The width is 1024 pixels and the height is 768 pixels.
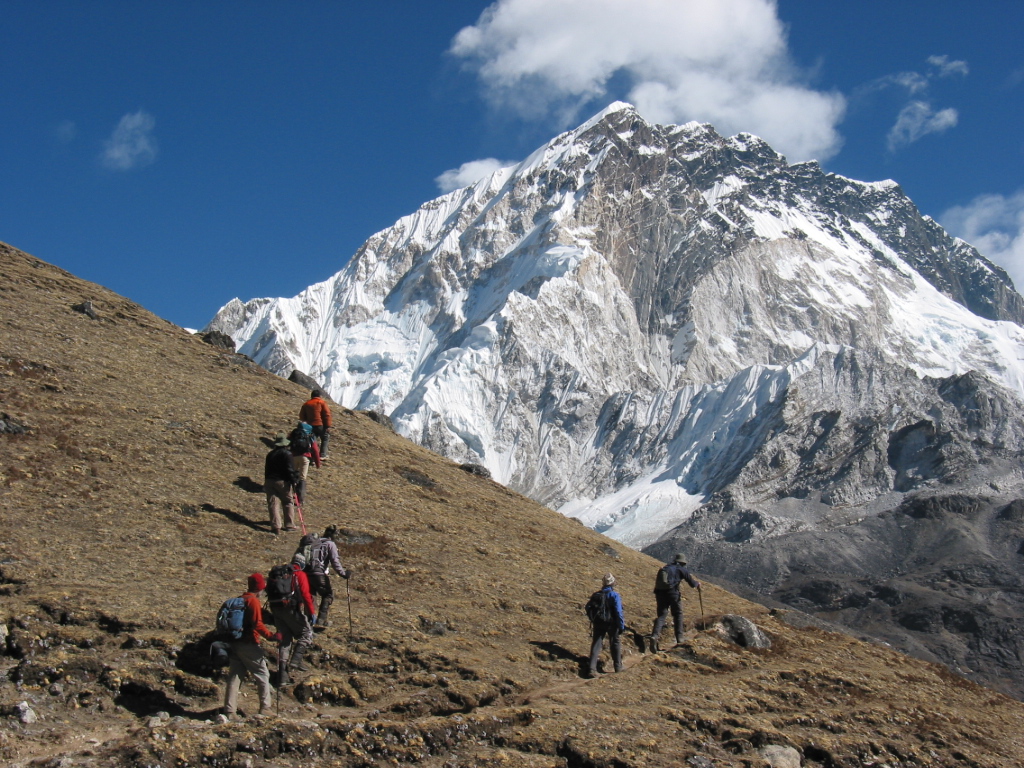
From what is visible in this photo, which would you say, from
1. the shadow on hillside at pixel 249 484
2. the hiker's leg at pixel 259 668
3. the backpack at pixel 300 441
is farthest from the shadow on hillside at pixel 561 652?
the shadow on hillside at pixel 249 484

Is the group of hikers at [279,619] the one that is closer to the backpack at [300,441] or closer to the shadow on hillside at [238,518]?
the shadow on hillside at [238,518]

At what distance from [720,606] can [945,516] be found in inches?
7259

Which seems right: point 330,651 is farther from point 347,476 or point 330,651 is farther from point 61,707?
point 347,476

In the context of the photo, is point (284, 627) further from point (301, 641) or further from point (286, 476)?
point (286, 476)

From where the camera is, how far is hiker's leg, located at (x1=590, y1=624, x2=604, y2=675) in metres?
18.7

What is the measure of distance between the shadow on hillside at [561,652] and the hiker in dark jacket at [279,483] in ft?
23.4

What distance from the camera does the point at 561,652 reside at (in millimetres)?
19531

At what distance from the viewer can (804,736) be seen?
16516mm

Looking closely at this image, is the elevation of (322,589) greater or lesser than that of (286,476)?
lesser

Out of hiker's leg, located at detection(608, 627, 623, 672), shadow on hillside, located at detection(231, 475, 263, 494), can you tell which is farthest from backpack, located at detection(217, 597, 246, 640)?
shadow on hillside, located at detection(231, 475, 263, 494)

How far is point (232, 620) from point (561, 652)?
7633 millimetres

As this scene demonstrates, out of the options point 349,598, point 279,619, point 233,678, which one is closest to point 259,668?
point 233,678

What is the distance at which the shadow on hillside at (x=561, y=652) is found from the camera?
1923 centimetres

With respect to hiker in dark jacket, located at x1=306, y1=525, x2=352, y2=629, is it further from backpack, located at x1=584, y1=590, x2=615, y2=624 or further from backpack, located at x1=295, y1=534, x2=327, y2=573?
backpack, located at x1=584, y1=590, x2=615, y2=624
